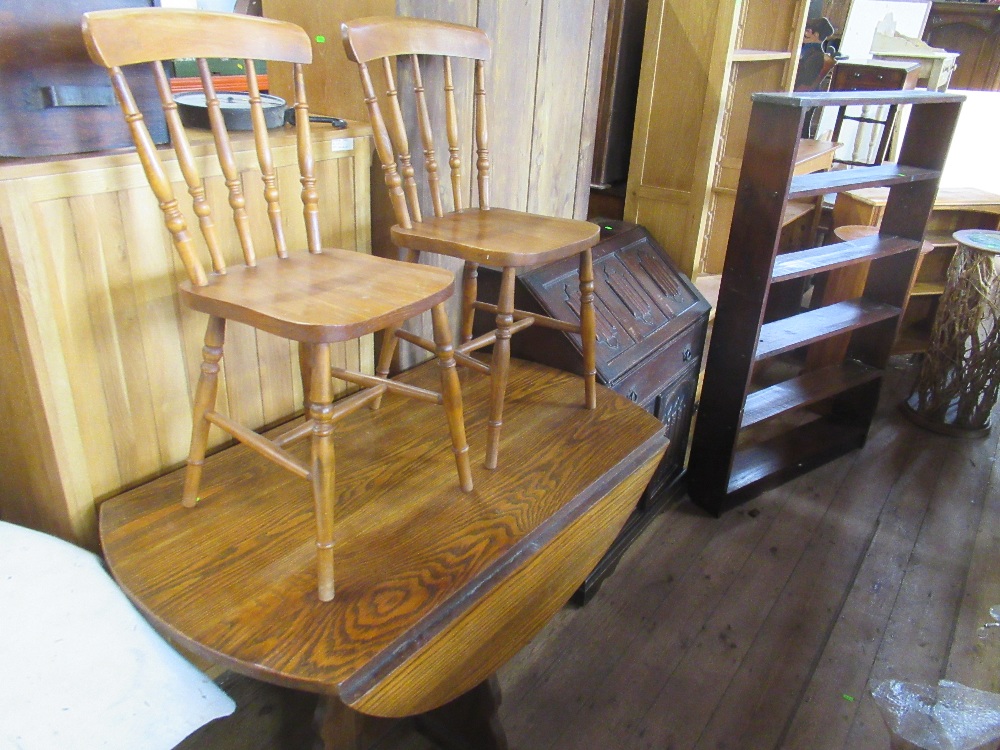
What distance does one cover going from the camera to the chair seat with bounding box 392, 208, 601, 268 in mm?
1450

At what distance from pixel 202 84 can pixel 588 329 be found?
3.21ft

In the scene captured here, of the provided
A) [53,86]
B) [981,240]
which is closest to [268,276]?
[53,86]

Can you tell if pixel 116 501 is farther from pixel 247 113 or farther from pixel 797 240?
pixel 797 240

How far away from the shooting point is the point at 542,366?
6.78ft

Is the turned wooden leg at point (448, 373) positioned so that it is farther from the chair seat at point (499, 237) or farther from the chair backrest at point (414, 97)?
the chair backrest at point (414, 97)

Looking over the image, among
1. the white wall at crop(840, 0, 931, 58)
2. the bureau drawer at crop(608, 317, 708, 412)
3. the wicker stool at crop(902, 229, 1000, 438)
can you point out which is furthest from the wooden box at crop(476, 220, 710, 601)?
the white wall at crop(840, 0, 931, 58)

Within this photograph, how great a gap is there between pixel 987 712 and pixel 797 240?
8.38 feet

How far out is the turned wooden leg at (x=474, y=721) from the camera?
4.83 feet

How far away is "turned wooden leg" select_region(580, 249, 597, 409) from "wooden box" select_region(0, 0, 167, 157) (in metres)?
0.98

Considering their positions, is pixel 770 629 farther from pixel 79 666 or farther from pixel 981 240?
pixel 981 240

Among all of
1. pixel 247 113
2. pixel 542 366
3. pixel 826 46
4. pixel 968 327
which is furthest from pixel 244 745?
pixel 826 46

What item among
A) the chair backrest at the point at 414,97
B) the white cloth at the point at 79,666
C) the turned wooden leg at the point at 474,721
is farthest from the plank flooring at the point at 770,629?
the chair backrest at the point at 414,97

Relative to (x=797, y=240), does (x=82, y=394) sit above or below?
above

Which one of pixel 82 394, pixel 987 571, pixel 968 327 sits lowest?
pixel 987 571
